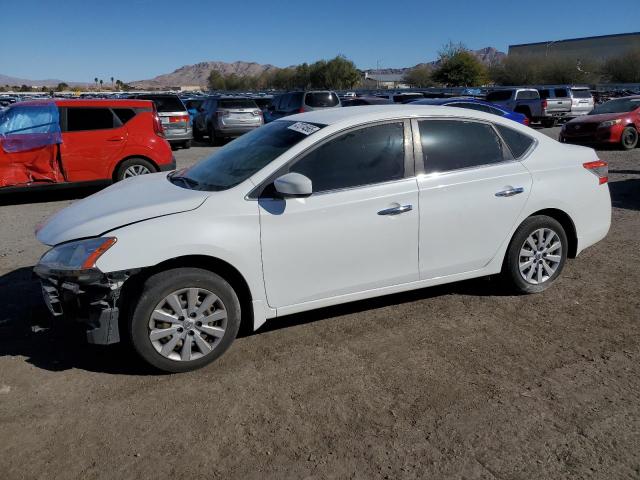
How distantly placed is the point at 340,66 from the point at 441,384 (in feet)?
291

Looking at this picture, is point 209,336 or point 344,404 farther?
point 209,336

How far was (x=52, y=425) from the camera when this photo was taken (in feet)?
10.1

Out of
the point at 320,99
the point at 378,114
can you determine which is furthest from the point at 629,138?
the point at 378,114

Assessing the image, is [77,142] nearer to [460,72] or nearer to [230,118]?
[230,118]

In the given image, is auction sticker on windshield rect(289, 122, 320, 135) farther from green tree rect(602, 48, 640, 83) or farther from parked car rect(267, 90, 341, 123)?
green tree rect(602, 48, 640, 83)

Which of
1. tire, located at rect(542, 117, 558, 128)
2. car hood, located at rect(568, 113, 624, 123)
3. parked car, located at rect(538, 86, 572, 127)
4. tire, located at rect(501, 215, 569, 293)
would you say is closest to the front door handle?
tire, located at rect(501, 215, 569, 293)

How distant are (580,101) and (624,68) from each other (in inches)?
2182

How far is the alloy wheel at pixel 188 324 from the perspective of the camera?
347cm

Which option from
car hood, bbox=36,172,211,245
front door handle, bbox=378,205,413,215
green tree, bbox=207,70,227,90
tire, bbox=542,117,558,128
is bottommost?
tire, bbox=542,117,558,128

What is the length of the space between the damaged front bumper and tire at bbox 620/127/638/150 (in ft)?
50.2

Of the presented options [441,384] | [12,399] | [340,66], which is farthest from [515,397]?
[340,66]

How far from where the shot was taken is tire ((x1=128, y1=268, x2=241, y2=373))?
341 centimetres

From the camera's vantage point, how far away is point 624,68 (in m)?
70.8

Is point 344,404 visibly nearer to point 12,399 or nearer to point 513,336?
point 513,336
